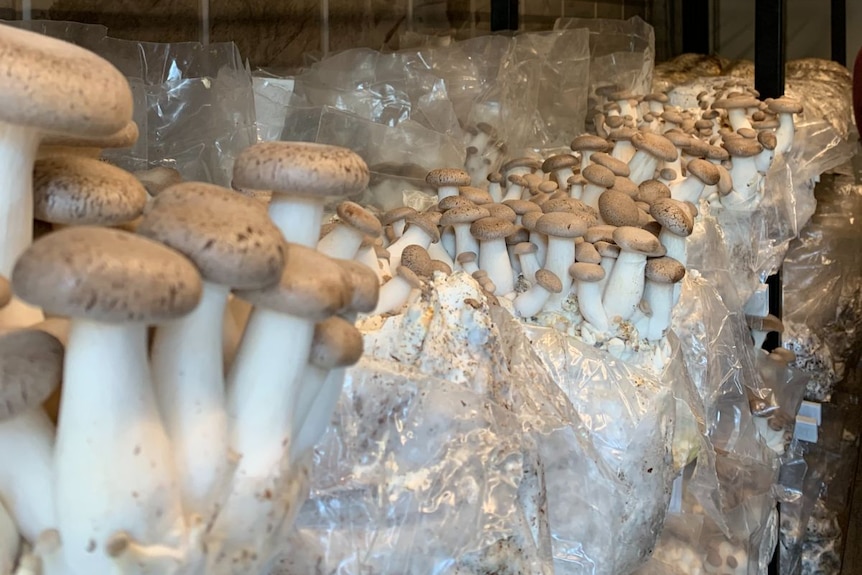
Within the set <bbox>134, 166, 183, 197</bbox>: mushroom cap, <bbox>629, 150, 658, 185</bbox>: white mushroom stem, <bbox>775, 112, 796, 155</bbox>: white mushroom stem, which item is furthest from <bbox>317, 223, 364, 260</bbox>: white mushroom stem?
<bbox>775, 112, 796, 155</bbox>: white mushroom stem

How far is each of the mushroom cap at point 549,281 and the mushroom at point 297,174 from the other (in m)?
0.73

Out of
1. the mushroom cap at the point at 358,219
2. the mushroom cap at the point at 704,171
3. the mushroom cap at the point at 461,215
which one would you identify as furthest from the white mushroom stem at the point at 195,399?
the mushroom cap at the point at 704,171

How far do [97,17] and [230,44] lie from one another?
37cm

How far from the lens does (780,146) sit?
8.31 ft

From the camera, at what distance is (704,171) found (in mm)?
1894

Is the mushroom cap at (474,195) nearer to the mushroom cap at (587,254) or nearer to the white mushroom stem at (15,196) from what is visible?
the mushroom cap at (587,254)

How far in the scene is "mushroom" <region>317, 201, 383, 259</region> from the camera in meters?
1.01

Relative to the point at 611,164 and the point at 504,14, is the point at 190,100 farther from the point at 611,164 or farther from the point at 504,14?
the point at 504,14

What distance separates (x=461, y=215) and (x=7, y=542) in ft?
3.09

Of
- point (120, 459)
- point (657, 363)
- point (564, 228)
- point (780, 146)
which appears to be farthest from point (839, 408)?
point (120, 459)

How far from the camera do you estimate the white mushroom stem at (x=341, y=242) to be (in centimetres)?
104

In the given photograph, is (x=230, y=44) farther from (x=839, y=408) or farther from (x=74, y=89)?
(x=839, y=408)

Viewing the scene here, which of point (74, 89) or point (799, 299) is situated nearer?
point (74, 89)

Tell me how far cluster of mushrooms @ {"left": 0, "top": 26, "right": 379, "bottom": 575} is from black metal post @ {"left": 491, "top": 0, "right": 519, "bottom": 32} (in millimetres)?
2282
